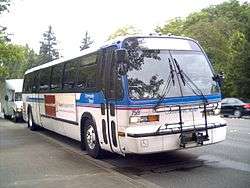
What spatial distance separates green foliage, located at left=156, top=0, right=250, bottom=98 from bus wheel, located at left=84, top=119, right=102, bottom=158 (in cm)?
2745

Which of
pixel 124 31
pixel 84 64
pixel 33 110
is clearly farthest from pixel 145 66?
pixel 124 31

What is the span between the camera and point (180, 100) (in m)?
9.84

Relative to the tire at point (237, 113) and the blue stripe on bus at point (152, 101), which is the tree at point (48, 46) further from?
the blue stripe on bus at point (152, 101)

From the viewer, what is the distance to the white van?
92.0 feet

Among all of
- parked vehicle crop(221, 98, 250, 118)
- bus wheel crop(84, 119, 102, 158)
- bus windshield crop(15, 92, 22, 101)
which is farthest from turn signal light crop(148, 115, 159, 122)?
parked vehicle crop(221, 98, 250, 118)

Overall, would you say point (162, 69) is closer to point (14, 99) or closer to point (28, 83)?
point (28, 83)

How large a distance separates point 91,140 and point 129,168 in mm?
1891

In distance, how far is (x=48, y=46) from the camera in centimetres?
9544

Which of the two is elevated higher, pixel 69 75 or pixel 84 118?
pixel 69 75

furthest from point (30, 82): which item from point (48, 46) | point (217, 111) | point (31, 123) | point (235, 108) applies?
point (48, 46)

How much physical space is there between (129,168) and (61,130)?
5294 mm

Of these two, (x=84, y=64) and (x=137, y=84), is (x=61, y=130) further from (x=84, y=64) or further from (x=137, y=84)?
(x=137, y=84)

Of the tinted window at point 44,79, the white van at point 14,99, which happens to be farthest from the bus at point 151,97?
the white van at point 14,99

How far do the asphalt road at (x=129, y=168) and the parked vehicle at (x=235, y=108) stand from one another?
657 inches
